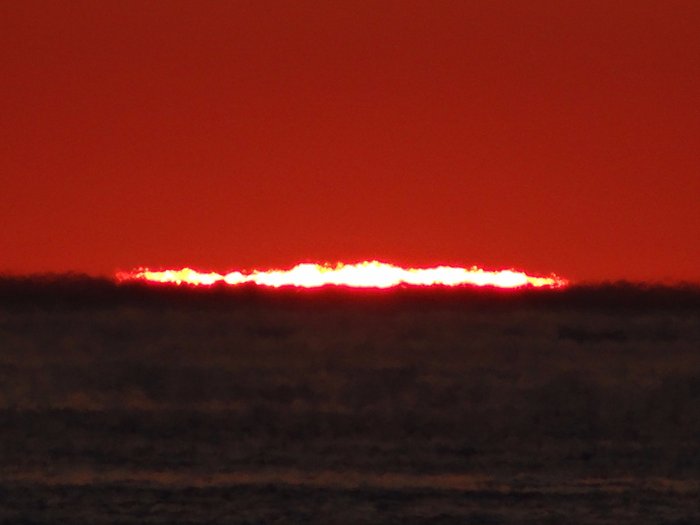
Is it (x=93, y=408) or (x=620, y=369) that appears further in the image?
(x=620, y=369)

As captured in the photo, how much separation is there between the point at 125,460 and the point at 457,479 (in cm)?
90

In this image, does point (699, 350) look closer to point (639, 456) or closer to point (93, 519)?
point (639, 456)

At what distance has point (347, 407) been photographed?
403cm

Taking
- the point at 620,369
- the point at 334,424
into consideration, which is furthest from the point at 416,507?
the point at 620,369

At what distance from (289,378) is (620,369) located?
1106 millimetres

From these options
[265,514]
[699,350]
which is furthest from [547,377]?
[265,514]

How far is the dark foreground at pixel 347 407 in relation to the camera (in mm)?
3312

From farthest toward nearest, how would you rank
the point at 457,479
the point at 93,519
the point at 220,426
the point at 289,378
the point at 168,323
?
the point at 168,323 < the point at 289,378 < the point at 220,426 < the point at 457,479 < the point at 93,519

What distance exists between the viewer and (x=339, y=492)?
3.36m

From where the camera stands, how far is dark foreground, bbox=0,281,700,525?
3.31 metres

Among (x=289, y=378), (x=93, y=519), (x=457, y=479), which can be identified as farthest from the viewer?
(x=289, y=378)

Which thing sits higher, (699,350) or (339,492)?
(699,350)

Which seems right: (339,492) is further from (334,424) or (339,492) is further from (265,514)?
(334,424)

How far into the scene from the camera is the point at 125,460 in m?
3.58
